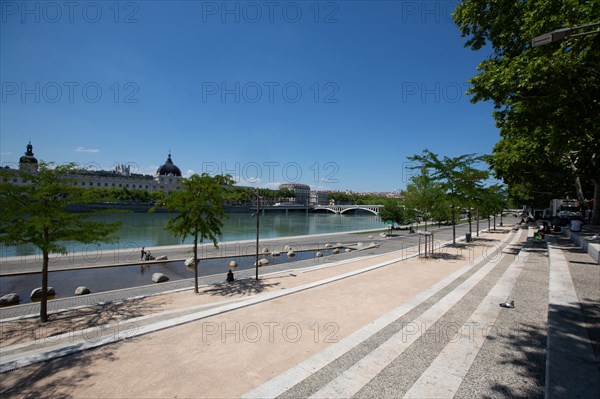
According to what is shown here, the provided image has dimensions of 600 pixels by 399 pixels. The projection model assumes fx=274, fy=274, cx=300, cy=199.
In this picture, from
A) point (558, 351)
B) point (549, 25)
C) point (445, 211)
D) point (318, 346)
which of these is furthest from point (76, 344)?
point (445, 211)

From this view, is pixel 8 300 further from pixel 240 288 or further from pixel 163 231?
pixel 163 231

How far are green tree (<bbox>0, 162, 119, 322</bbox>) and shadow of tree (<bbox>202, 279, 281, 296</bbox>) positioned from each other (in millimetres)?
4700

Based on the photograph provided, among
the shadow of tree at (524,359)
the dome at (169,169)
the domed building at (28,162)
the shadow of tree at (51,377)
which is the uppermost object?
the dome at (169,169)

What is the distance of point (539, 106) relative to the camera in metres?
9.66

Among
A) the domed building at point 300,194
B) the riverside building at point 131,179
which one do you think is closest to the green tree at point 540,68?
the riverside building at point 131,179

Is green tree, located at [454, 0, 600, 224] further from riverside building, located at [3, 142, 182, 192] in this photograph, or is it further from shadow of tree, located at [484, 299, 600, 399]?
riverside building, located at [3, 142, 182, 192]

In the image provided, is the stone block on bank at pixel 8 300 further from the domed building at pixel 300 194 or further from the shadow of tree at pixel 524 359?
the domed building at pixel 300 194

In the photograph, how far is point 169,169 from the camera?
14175cm

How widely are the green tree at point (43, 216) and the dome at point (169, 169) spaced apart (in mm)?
143188

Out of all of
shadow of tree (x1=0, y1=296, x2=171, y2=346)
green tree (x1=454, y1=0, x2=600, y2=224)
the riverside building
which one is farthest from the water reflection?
the riverside building

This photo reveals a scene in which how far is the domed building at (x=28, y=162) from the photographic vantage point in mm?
9065

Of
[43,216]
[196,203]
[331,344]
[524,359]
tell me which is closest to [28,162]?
[43,216]

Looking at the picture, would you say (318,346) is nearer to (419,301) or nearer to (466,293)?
(419,301)

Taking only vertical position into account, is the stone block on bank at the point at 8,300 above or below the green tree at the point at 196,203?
below
